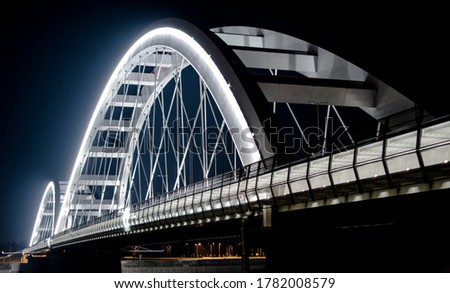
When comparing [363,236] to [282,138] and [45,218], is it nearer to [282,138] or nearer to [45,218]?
[282,138]

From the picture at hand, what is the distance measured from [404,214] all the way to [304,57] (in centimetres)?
1476

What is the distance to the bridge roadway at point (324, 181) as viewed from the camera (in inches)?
564

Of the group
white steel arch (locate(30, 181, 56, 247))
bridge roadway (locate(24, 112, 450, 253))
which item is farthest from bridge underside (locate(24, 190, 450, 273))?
white steel arch (locate(30, 181, 56, 247))

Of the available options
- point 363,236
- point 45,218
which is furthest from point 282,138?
point 45,218

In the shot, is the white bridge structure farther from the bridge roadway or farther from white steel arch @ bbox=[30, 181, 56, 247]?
white steel arch @ bbox=[30, 181, 56, 247]

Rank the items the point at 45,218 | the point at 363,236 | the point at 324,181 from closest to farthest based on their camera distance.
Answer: the point at 324,181 < the point at 363,236 < the point at 45,218

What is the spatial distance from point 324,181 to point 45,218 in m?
103

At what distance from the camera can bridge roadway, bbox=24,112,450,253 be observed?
1433 cm

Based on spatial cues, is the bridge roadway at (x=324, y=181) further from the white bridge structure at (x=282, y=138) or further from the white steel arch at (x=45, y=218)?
the white steel arch at (x=45, y=218)

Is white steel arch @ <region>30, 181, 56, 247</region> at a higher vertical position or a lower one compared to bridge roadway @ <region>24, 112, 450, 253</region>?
higher

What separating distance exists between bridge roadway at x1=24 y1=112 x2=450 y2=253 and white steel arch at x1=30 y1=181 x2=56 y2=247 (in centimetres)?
7459

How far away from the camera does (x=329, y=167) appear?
17.2 meters

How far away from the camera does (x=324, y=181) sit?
690 inches
